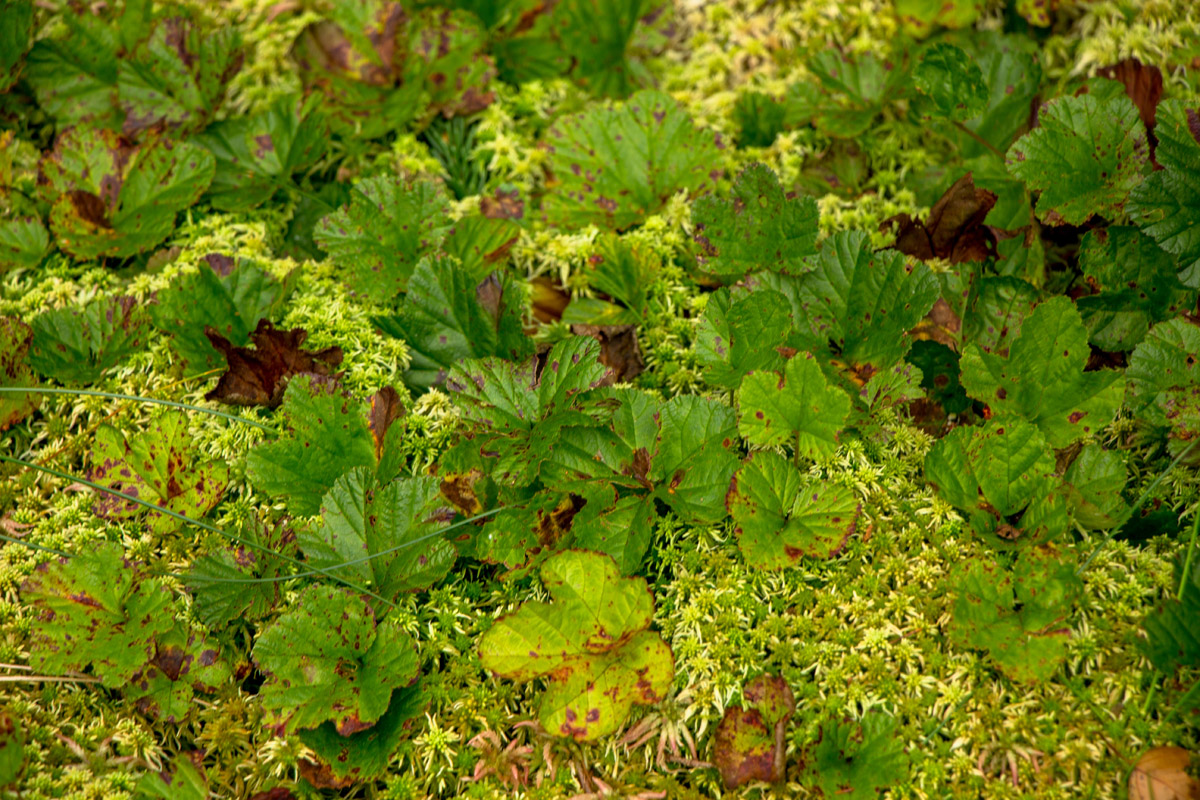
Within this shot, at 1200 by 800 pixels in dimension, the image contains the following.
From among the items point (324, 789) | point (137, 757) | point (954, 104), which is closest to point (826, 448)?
point (954, 104)

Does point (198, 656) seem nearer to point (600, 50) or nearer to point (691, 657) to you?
point (691, 657)

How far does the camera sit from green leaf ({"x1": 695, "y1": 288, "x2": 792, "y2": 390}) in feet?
8.19

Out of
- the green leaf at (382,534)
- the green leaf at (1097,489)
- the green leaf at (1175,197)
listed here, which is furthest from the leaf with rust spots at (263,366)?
the green leaf at (1175,197)

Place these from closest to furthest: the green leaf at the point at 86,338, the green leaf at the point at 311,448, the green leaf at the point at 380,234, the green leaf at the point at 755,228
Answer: the green leaf at the point at 311,448 → the green leaf at the point at 755,228 → the green leaf at the point at 86,338 → the green leaf at the point at 380,234

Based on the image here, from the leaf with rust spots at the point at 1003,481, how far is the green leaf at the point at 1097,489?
7cm

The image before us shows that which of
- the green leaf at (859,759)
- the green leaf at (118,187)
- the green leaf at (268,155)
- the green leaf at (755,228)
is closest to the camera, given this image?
the green leaf at (859,759)

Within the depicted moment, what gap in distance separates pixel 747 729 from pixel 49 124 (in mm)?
3635

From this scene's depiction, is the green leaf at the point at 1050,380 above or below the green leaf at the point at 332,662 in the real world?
above

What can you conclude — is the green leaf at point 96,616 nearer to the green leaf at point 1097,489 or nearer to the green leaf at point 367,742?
the green leaf at point 367,742

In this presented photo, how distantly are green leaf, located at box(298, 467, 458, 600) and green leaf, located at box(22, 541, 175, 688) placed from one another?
18.1 inches

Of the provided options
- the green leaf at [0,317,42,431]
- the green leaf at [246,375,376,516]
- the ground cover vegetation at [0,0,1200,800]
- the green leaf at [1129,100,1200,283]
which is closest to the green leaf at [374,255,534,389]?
the ground cover vegetation at [0,0,1200,800]

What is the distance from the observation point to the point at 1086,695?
79.6 inches

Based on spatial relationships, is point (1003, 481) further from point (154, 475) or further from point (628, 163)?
point (154, 475)

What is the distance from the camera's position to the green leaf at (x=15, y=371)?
2709 mm
